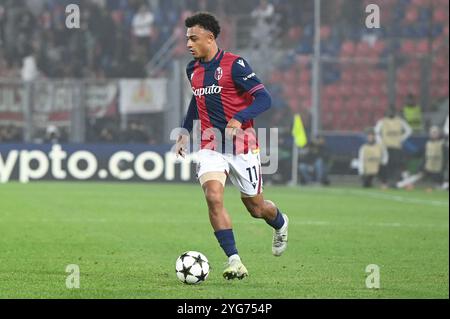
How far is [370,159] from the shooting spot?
84.8 ft

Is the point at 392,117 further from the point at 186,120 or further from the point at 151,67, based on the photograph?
the point at 186,120

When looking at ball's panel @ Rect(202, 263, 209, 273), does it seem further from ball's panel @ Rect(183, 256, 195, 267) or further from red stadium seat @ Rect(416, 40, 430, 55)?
red stadium seat @ Rect(416, 40, 430, 55)

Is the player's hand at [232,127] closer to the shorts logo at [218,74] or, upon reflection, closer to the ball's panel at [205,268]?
the shorts logo at [218,74]

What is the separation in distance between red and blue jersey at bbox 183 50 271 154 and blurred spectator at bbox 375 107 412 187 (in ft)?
55.7

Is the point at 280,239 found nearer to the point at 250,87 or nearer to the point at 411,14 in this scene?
the point at 250,87

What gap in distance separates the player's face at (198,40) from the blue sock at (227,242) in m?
1.49

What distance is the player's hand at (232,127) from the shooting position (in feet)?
29.1

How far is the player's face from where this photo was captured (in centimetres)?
925

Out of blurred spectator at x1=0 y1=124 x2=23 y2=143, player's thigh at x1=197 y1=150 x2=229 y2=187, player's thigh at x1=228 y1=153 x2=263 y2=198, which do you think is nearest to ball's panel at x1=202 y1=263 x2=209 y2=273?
player's thigh at x1=197 y1=150 x2=229 y2=187

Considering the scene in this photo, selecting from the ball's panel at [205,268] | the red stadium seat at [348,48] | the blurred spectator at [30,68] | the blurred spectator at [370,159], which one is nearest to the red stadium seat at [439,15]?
the red stadium seat at [348,48]

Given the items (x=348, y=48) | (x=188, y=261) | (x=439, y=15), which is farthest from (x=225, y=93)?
(x=348, y=48)

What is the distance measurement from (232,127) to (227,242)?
0.92 meters
